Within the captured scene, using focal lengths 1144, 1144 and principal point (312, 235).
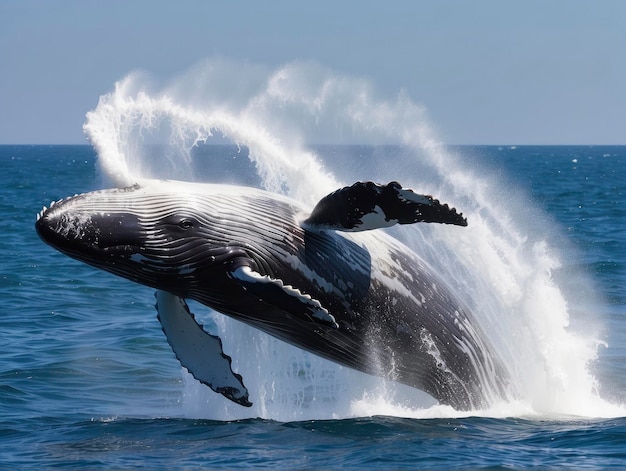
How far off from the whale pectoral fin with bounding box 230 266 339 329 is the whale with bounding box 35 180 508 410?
0.01 meters

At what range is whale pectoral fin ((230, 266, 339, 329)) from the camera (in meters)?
10.2

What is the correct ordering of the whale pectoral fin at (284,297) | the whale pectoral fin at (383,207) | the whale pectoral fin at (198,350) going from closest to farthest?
1. the whale pectoral fin at (284,297)
2. the whale pectoral fin at (383,207)
3. the whale pectoral fin at (198,350)

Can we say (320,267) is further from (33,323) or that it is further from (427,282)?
(33,323)

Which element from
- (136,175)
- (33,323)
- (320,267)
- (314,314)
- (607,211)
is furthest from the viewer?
(607,211)

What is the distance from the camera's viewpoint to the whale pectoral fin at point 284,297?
33.6ft

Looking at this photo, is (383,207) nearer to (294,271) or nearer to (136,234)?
(294,271)

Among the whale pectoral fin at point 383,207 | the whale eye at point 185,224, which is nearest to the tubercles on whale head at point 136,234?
the whale eye at point 185,224

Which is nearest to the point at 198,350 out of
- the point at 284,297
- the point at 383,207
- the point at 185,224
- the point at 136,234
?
the point at 185,224

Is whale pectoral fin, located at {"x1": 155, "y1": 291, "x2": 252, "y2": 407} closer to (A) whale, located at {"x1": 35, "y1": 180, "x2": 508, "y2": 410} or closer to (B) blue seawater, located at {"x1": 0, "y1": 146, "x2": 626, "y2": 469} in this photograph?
(A) whale, located at {"x1": 35, "y1": 180, "x2": 508, "y2": 410}

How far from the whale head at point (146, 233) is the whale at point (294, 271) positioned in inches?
0.4

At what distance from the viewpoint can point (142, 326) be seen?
19.5 m

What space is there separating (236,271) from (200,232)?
25.8 inches

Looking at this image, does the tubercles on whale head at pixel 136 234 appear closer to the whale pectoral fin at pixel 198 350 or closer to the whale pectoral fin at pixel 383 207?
the whale pectoral fin at pixel 198 350

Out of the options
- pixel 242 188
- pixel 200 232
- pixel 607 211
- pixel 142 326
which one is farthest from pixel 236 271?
pixel 607 211
